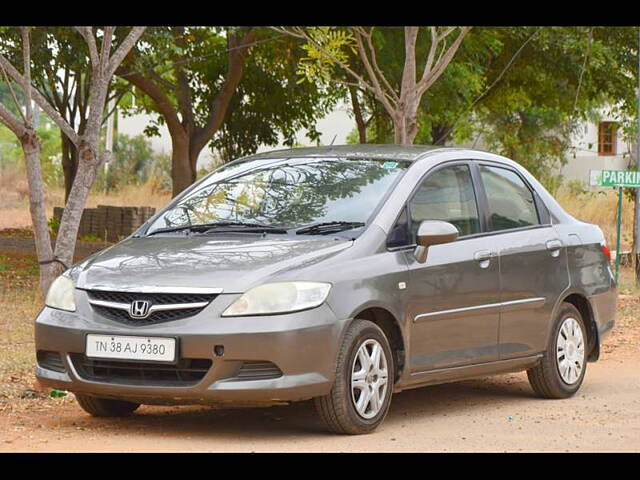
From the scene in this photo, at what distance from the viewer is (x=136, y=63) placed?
23859 mm

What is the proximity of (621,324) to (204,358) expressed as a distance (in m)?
9.06

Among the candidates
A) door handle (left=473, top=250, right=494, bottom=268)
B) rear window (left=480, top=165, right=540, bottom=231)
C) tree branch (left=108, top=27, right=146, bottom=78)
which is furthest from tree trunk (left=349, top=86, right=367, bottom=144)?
door handle (left=473, top=250, right=494, bottom=268)

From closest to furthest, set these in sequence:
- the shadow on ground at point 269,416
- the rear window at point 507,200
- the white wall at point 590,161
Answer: the shadow on ground at point 269,416 → the rear window at point 507,200 → the white wall at point 590,161

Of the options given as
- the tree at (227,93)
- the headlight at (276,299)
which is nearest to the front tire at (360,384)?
the headlight at (276,299)

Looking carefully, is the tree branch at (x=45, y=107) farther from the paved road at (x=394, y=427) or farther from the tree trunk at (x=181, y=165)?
the tree trunk at (x=181, y=165)

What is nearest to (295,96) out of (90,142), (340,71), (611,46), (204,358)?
(340,71)

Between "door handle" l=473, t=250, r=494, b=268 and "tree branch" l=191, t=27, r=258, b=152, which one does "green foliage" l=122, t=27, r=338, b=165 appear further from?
"door handle" l=473, t=250, r=494, b=268

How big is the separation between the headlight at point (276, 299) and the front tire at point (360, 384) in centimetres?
33

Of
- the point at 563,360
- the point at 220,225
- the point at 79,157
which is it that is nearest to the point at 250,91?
the point at 79,157

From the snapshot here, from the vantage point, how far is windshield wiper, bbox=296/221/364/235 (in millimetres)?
8367

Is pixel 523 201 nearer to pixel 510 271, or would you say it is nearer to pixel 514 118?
pixel 510 271

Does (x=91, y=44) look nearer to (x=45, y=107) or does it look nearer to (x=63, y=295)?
(x=45, y=107)

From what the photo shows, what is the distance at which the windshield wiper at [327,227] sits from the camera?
8367 millimetres

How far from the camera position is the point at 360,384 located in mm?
7934
